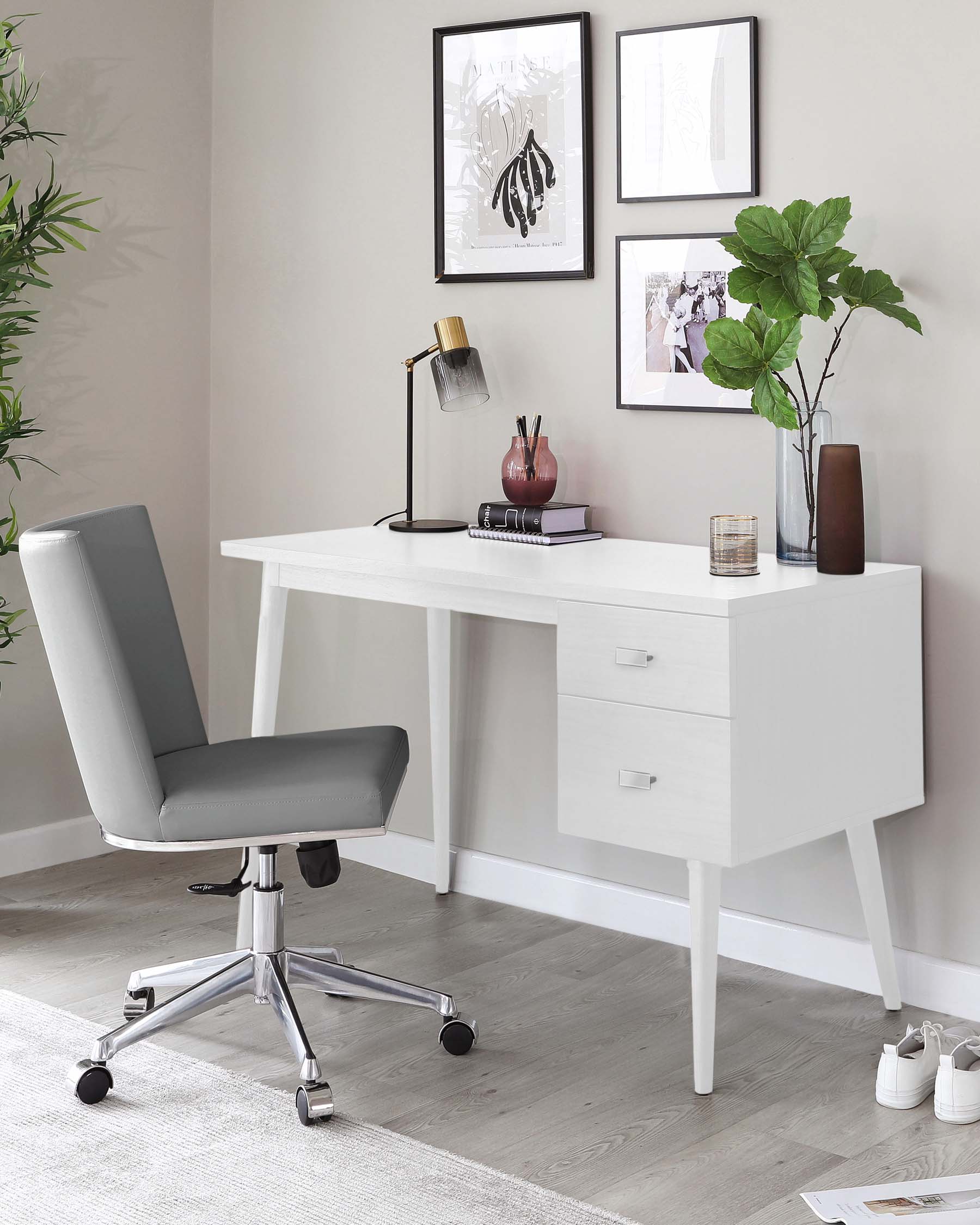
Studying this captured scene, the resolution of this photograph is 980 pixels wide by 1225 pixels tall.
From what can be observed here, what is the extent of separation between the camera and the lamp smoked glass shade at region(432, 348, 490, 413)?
2973 millimetres

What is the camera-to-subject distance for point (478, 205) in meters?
3.05

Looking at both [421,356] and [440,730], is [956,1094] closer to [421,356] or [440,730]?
[440,730]

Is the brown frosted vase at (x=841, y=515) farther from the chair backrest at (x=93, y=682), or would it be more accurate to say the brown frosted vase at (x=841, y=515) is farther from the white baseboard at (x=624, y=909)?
the chair backrest at (x=93, y=682)

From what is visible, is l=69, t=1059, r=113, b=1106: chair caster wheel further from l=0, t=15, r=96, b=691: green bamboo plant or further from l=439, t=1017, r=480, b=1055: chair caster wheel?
l=0, t=15, r=96, b=691: green bamboo plant

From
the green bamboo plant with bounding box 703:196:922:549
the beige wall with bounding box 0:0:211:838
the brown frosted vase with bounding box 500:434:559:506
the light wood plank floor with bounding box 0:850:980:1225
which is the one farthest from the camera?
the beige wall with bounding box 0:0:211:838

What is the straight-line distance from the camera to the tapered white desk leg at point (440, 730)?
3.12 m

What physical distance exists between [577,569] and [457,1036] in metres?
0.80

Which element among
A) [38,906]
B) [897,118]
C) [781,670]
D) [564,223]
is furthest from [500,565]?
[38,906]

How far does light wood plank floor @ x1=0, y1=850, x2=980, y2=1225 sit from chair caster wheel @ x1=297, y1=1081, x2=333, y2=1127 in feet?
0.25

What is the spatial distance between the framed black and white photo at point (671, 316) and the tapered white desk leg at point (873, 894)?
2.60 feet

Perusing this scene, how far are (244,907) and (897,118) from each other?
1.85 metres

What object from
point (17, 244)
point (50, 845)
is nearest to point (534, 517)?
point (17, 244)

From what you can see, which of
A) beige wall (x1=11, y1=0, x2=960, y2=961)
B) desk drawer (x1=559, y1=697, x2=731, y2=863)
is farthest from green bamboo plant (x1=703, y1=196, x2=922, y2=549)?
desk drawer (x1=559, y1=697, x2=731, y2=863)

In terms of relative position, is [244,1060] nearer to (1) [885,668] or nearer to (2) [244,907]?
(2) [244,907]
